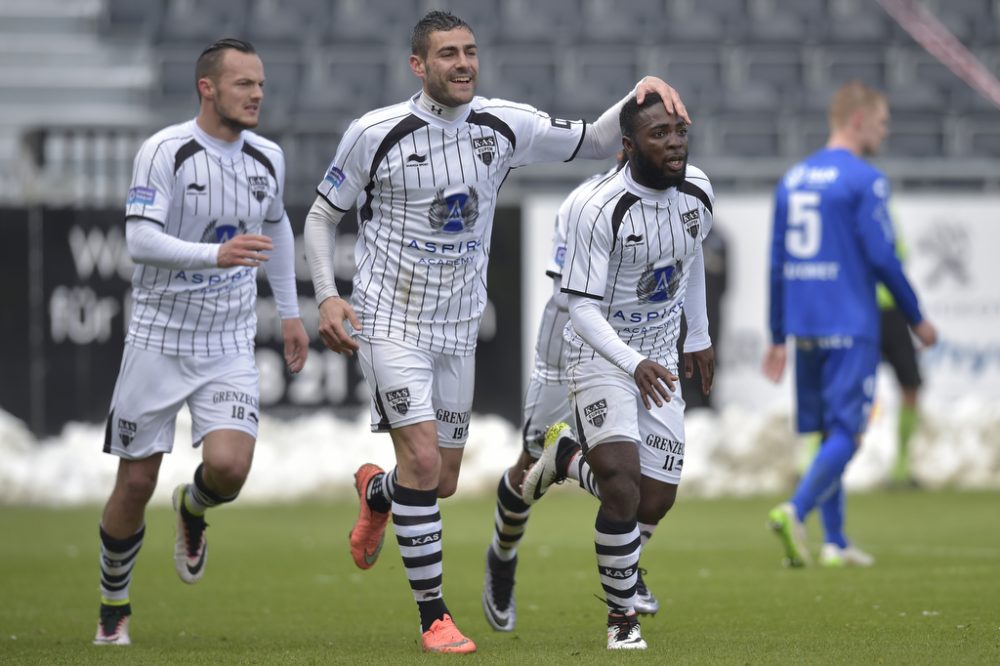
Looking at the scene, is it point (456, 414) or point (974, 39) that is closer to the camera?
point (456, 414)

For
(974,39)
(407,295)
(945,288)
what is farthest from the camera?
(974,39)

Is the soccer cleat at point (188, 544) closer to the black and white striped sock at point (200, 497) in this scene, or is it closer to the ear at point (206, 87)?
the black and white striped sock at point (200, 497)

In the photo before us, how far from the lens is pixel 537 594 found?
794 centimetres

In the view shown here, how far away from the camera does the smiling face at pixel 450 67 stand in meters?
5.91

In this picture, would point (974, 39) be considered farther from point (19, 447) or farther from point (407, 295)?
point (407, 295)

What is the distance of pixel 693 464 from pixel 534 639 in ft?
25.9

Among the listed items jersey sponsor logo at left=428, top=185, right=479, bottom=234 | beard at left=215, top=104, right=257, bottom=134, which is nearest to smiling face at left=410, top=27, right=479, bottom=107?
jersey sponsor logo at left=428, top=185, right=479, bottom=234

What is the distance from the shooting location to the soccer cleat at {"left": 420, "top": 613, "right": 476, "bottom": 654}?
562 cm

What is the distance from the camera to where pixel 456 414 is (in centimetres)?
624

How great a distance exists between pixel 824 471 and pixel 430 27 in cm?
396

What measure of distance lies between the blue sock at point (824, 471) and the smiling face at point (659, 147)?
3341 mm

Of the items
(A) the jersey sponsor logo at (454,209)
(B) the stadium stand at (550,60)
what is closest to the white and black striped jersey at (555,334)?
(A) the jersey sponsor logo at (454,209)

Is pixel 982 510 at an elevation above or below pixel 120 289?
below

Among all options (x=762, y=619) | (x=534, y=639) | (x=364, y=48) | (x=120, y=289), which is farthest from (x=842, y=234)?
(x=364, y=48)
